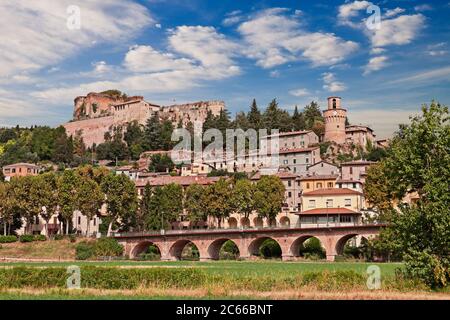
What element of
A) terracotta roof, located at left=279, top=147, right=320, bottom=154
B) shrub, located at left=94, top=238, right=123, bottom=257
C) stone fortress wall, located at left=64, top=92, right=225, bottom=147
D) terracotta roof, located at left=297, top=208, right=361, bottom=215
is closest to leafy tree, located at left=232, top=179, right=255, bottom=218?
terracotta roof, located at left=297, top=208, right=361, bottom=215

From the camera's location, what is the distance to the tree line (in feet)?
241

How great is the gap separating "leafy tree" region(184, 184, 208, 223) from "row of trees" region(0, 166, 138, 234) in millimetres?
7212

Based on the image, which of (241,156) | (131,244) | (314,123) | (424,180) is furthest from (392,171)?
(314,123)

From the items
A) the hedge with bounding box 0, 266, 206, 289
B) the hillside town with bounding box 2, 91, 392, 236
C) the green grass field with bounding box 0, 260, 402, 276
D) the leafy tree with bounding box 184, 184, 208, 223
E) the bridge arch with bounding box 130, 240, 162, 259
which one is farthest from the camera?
the leafy tree with bounding box 184, 184, 208, 223

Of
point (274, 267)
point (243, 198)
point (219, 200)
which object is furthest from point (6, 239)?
point (274, 267)

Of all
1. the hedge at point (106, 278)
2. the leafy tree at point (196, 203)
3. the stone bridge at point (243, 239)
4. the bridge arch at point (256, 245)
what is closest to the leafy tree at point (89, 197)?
the stone bridge at point (243, 239)

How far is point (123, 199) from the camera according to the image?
7450cm

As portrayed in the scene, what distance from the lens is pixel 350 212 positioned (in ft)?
226

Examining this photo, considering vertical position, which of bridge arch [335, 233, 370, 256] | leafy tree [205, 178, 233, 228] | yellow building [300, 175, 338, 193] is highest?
yellow building [300, 175, 338, 193]

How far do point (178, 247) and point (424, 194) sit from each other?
5118 cm

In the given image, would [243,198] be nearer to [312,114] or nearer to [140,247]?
[140,247]

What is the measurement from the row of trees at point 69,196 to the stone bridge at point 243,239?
4.47 m

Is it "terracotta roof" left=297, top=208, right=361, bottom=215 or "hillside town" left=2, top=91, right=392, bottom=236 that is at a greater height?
"hillside town" left=2, top=91, right=392, bottom=236

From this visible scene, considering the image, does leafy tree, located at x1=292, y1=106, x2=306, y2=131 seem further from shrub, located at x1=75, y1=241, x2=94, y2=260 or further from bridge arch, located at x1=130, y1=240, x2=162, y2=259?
shrub, located at x1=75, y1=241, x2=94, y2=260
